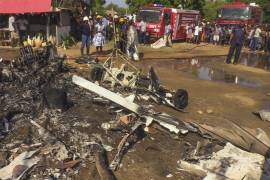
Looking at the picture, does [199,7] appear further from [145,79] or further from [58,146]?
[58,146]

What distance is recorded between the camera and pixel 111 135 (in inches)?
319

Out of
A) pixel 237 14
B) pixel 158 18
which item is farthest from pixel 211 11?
pixel 158 18

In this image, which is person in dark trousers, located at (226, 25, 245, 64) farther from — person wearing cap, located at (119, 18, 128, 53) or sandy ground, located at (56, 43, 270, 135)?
person wearing cap, located at (119, 18, 128, 53)

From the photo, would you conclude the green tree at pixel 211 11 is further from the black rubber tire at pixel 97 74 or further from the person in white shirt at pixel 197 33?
the black rubber tire at pixel 97 74

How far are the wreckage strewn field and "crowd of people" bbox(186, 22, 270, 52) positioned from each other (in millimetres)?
16366

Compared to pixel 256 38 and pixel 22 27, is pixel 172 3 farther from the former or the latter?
pixel 22 27

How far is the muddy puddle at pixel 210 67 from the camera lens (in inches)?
628

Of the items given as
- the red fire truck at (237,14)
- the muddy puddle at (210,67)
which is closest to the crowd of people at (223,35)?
the red fire truck at (237,14)

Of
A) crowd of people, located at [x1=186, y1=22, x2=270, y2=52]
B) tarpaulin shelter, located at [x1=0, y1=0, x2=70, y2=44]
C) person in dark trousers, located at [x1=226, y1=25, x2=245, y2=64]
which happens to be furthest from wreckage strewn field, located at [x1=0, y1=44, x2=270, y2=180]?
crowd of people, located at [x1=186, y1=22, x2=270, y2=52]

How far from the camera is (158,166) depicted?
7.25m

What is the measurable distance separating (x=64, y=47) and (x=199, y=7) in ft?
64.4

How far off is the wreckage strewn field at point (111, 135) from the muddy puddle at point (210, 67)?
354 cm

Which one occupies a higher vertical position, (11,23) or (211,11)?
(211,11)

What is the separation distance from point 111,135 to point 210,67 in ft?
38.8
